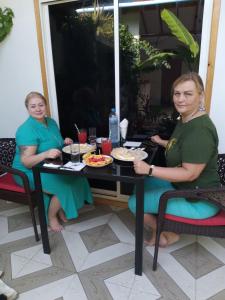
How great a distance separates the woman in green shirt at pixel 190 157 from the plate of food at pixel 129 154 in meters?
0.16

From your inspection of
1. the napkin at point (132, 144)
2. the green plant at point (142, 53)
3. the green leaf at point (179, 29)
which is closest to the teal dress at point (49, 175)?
the napkin at point (132, 144)

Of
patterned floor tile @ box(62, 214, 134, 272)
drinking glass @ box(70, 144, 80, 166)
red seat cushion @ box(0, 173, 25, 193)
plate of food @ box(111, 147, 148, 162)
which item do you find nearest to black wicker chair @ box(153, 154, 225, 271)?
plate of food @ box(111, 147, 148, 162)

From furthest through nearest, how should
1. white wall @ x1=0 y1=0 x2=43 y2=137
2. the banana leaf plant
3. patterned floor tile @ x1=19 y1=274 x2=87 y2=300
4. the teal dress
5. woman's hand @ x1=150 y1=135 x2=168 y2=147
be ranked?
white wall @ x1=0 y1=0 x2=43 y2=137, woman's hand @ x1=150 y1=135 x2=168 y2=147, the teal dress, the banana leaf plant, patterned floor tile @ x1=19 y1=274 x2=87 y2=300

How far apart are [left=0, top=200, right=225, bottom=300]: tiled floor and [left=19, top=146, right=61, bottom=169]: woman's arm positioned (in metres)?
0.69

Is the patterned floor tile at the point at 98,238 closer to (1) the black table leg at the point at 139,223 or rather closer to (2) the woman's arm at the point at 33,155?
(1) the black table leg at the point at 139,223

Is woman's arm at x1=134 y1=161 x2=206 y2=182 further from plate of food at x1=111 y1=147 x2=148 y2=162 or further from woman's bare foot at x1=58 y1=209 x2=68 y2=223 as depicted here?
woman's bare foot at x1=58 y1=209 x2=68 y2=223

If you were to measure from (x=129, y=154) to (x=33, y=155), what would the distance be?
0.71 meters

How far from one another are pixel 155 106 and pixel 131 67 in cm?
41

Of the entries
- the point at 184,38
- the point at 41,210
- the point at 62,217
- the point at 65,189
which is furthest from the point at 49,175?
the point at 184,38

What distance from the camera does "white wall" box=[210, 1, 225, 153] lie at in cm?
171

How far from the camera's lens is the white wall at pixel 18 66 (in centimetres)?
214

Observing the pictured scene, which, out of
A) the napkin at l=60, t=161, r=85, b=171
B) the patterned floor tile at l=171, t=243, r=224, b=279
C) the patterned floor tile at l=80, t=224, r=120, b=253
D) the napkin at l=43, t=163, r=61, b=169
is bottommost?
the patterned floor tile at l=171, t=243, r=224, b=279

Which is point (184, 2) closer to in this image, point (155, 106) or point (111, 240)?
point (155, 106)

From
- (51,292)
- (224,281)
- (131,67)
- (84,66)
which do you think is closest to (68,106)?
(84,66)
